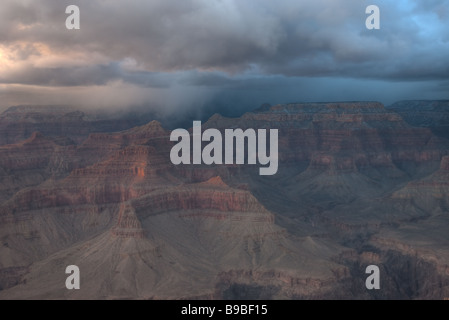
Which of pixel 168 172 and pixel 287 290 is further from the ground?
pixel 168 172

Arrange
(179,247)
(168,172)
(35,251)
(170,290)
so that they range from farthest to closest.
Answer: (168,172) → (35,251) → (179,247) → (170,290)

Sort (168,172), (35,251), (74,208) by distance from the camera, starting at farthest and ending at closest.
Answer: (168,172), (74,208), (35,251)

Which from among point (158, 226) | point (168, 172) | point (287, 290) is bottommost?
point (287, 290)

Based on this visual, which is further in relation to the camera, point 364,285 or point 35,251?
point 35,251

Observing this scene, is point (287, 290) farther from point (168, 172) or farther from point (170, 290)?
point (168, 172)

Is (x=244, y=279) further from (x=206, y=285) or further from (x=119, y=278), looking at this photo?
(x=119, y=278)

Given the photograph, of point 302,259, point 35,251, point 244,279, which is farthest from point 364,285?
point 35,251

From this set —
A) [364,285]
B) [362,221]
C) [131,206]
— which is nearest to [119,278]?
[131,206]

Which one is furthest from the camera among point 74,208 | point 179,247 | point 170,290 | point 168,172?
point 168,172

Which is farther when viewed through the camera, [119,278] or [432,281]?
[432,281]
